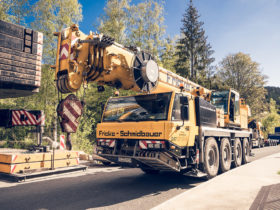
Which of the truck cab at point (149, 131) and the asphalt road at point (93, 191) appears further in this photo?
the truck cab at point (149, 131)

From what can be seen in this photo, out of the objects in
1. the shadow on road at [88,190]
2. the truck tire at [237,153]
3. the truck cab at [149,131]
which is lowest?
the shadow on road at [88,190]

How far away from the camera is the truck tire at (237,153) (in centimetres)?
905

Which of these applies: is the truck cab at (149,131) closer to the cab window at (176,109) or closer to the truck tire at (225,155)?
the cab window at (176,109)

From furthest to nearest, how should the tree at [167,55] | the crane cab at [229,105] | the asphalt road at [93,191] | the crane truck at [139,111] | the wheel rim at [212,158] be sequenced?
the tree at [167,55], the crane cab at [229,105], the wheel rim at [212,158], the crane truck at [139,111], the asphalt road at [93,191]

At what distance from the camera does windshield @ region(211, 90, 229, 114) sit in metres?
9.57

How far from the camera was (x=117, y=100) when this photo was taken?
6719 mm

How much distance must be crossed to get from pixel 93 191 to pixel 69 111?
2.12 metres

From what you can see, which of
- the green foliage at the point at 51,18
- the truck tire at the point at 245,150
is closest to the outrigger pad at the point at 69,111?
the truck tire at the point at 245,150

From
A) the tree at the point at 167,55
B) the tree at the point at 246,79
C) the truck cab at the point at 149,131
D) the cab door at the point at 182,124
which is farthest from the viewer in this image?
the tree at the point at 246,79

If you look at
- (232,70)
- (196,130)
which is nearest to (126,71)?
(196,130)

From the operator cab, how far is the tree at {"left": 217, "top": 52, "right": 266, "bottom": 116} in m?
27.8

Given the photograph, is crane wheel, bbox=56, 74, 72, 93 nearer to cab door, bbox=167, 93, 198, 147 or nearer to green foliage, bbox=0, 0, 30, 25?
cab door, bbox=167, 93, 198, 147

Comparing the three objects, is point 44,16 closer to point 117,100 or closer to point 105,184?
point 117,100

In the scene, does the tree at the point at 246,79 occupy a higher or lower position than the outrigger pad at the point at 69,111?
higher
